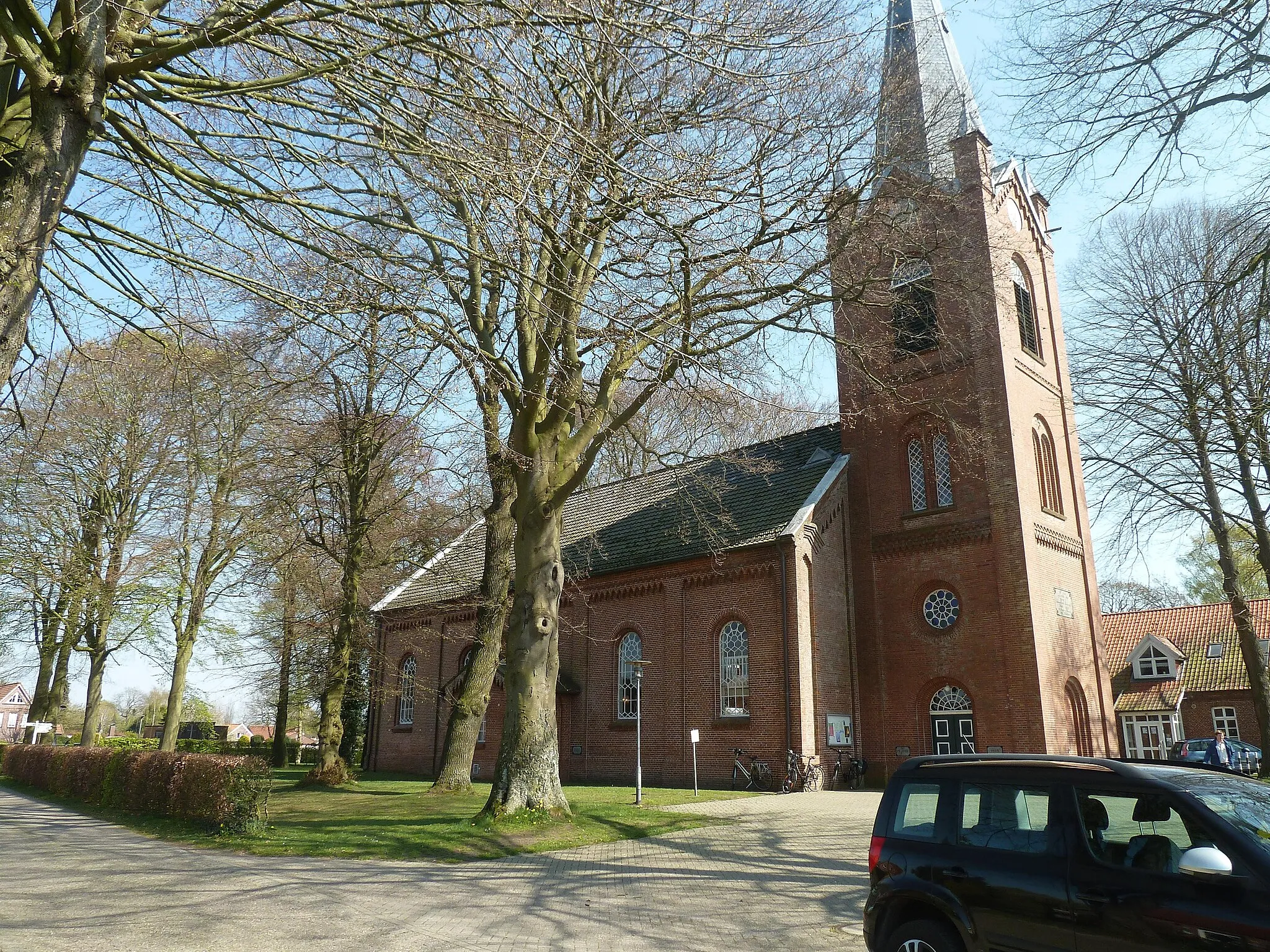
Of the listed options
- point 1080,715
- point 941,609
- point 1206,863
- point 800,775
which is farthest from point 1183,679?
point 1206,863

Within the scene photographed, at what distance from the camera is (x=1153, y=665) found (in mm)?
34719

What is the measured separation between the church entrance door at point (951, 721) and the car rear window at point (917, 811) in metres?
15.4

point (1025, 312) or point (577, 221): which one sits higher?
point (1025, 312)

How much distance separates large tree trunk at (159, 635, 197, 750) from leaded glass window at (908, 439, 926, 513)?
2070 centimetres

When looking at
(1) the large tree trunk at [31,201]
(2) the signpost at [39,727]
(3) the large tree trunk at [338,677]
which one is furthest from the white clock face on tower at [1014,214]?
(2) the signpost at [39,727]

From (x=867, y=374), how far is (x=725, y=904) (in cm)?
890

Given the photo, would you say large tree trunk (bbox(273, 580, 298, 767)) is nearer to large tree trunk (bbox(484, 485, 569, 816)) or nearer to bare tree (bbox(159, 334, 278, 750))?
bare tree (bbox(159, 334, 278, 750))

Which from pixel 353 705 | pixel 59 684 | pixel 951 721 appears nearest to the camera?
pixel 951 721

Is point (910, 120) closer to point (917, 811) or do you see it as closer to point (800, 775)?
point (917, 811)

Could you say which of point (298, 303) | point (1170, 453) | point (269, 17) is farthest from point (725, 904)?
point (1170, 453)

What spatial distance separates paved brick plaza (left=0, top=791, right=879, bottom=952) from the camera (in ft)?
23.7

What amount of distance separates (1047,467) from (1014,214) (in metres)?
7.87

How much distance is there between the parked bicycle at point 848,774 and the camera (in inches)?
797

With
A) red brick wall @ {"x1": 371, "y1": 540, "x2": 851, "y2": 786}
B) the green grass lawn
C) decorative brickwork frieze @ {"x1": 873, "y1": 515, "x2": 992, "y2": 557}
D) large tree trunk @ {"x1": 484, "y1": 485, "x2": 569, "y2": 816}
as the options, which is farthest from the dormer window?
large tree trunk @ {"x1": 484, "y1": 485, "x2": 569, "y2": 816}
